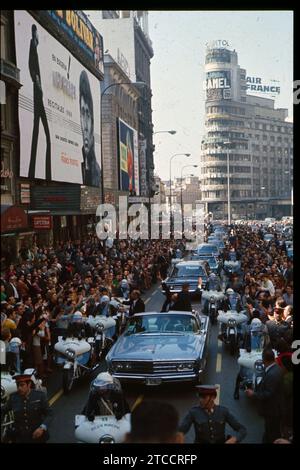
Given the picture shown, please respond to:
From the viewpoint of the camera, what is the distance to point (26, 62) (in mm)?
25266

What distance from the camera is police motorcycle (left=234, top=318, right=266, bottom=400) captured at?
980 centimetres

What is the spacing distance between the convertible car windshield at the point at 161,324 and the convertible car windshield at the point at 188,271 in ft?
37.2

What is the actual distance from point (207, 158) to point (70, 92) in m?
125

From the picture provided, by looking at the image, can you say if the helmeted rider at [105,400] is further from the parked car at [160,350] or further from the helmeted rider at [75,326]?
the helmeted rider at [75,326]

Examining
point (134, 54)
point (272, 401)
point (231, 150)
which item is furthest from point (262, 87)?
point (231, 150)

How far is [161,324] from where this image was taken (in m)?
12.3

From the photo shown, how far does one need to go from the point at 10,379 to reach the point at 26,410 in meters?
1.08

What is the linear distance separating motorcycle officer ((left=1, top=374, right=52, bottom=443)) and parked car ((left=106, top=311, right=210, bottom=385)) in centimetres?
373

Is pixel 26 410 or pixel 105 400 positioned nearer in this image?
pixel 26 410

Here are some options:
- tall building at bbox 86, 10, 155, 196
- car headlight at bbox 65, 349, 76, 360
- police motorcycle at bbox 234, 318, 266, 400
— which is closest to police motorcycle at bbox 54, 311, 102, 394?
car headlight at bbox 65, 349, 76, 360

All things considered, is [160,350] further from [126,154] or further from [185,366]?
[126,154]
